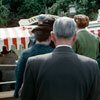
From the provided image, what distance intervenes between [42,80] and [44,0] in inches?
1079

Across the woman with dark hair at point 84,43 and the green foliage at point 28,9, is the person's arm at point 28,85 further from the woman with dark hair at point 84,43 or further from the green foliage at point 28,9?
the green foliage at point 28,9

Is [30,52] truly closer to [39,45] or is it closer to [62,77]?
[39,45]

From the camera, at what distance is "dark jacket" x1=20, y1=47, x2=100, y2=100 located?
1.67 metres

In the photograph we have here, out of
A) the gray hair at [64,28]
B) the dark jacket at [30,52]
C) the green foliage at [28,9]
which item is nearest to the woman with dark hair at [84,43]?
the dark jacket at [30,52]

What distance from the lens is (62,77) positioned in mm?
1664

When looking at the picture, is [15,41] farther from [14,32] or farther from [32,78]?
[32,78]

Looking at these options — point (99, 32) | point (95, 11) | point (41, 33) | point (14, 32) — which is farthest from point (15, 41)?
point (95, 11)

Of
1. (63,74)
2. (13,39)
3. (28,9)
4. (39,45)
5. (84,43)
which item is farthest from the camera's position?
(28,9)

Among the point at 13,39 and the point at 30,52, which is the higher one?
the point at 30,52

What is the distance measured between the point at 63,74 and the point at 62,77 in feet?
0.07

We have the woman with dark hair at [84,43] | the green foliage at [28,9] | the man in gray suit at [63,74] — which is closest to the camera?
the man in gray suit at [63,74]

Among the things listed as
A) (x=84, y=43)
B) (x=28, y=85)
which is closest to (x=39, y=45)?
(x=28, y=85)

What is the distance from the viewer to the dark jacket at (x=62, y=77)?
167 centimetres

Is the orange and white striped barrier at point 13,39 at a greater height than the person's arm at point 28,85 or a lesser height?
lesser
